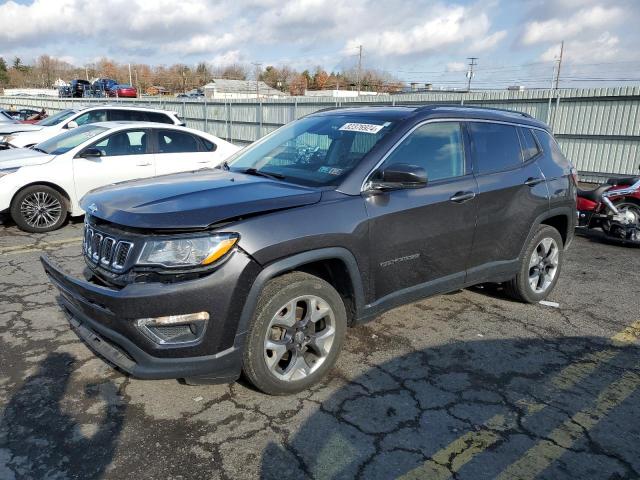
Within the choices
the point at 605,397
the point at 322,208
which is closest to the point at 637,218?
the point at 605,397

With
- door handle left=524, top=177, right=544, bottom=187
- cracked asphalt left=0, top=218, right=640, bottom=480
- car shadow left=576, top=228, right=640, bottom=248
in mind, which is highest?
door handle left=524, top=177, right=544, bottom=187

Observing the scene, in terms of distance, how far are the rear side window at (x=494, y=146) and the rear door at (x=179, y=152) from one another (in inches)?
190

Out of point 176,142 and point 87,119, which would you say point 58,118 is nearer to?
point 87,119

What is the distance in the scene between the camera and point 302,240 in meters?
3.00

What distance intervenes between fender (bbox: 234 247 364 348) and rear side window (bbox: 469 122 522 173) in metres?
1.58

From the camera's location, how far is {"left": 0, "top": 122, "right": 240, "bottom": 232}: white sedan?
7.03m

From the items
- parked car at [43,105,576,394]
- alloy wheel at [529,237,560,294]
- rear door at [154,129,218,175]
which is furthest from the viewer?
rear door at [154,129,218,175]

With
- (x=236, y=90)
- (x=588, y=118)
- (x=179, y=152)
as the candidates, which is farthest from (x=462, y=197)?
(x=236, y=90)

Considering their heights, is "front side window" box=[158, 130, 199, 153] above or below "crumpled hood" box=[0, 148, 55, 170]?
above

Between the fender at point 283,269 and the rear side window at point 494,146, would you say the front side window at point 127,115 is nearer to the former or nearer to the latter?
the rear side window at point 494,146

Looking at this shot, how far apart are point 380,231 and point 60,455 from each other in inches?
88.4

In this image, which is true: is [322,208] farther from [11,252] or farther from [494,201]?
[11,252]

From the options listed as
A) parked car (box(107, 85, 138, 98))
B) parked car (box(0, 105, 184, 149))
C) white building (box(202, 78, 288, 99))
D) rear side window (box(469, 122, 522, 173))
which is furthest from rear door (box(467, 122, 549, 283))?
white building (box(202, 78, 288, 99))

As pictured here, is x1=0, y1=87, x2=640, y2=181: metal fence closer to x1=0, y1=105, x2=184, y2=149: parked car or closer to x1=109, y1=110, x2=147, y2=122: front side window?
x1=0, y1=105, x2=184, y2=149: parked car
